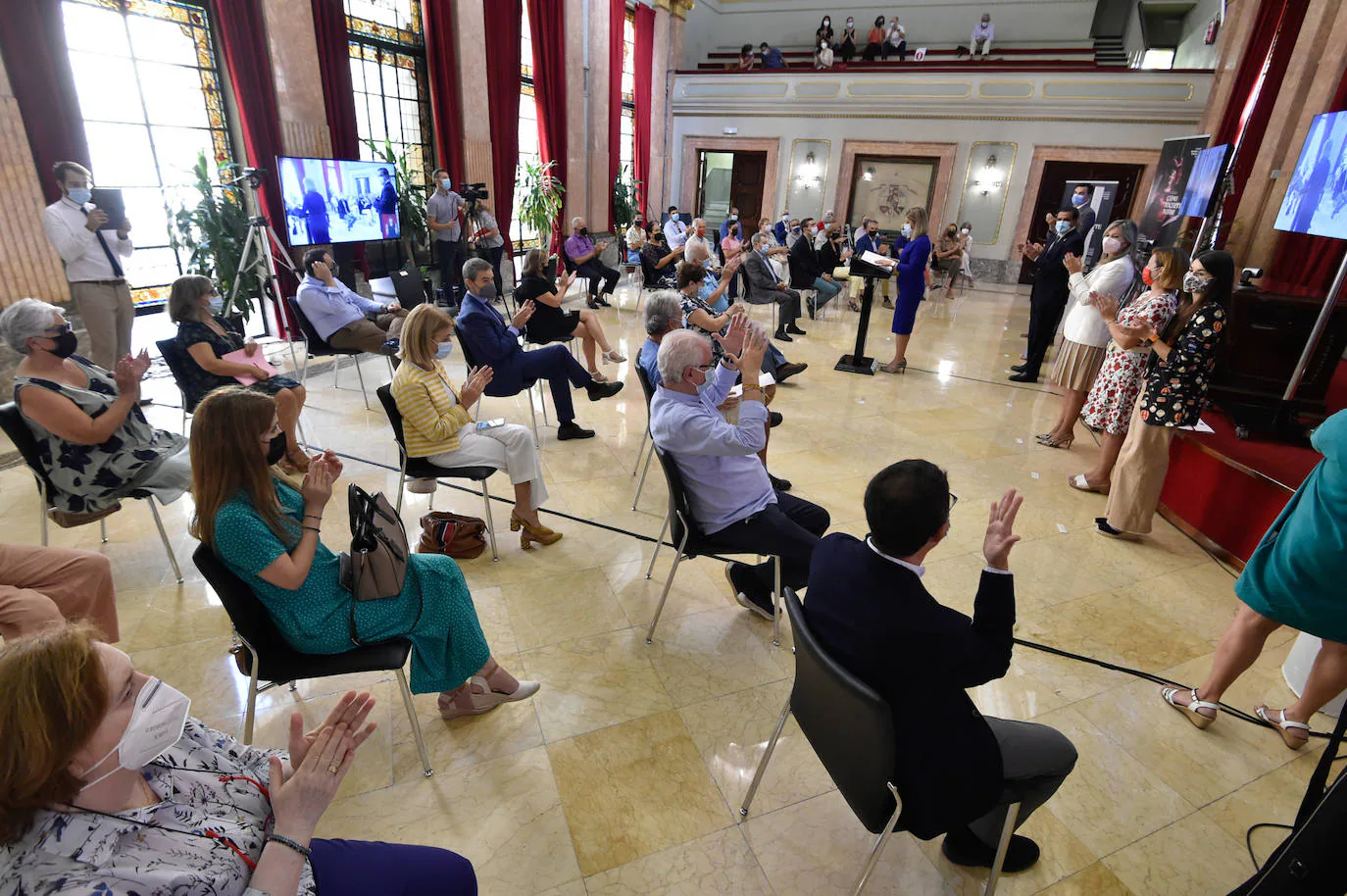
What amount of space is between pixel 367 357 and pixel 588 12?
764cm

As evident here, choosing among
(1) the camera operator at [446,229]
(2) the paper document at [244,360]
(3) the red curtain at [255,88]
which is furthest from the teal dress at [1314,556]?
(1) the camera operator at [446,229]

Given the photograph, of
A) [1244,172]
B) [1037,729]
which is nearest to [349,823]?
[1037,729]

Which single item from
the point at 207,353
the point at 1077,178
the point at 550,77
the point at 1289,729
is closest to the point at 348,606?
the point at 207,353

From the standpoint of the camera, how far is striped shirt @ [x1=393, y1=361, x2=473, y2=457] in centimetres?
278

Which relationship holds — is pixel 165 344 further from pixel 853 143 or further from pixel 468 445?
pixel 853 143

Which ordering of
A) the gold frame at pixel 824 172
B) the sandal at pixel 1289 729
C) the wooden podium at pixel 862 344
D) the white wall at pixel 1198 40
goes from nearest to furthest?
1. the sandal at pixel 1289 729
2. the wooden podium at pixel 862 344
3. the white wall at pixel 1198 40
4. the gold frame at pixel 824 172

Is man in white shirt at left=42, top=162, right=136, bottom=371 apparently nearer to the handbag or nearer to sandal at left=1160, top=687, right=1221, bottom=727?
the handbag

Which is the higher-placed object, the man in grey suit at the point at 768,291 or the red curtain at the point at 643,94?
the red curtain at the point at 643,94

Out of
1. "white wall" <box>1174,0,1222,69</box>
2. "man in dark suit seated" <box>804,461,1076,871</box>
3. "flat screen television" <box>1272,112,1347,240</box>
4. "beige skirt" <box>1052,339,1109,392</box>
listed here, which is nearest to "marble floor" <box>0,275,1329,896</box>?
"man in dark suit seated" <box>804,461,1076,871</box>

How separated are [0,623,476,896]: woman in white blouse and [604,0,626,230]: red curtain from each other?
11.6 metres

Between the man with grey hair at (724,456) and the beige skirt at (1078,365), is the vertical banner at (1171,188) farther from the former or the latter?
the man with grey hair at (724,456)

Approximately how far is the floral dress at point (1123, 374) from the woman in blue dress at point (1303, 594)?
1677 millimetres

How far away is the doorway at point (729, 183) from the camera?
47.5 ft

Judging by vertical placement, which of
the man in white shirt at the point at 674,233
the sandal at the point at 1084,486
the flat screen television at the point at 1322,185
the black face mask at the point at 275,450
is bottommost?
the sandal at the point at 1084,486
